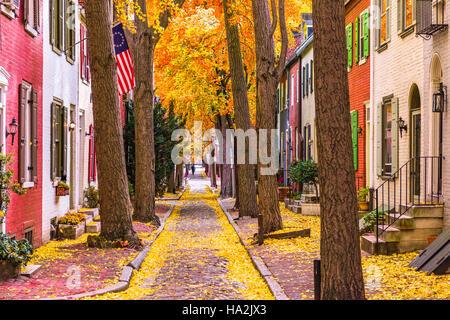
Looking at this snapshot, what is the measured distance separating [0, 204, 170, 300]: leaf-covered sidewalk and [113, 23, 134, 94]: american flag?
837 centimetres

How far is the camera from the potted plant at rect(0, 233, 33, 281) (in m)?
9.50

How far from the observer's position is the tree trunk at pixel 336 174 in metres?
7.30

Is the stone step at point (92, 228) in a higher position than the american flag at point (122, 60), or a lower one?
lower

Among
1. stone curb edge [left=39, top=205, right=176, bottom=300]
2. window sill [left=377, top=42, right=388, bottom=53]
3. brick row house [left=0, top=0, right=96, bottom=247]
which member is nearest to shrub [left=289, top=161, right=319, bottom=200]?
window sill [left=377, top=42, right=388, bottom=53]

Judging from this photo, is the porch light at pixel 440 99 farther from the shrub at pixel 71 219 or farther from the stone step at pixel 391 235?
the shrub at pixel 71 219

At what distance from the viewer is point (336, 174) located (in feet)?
24.0

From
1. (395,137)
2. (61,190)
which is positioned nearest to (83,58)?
(61,190)

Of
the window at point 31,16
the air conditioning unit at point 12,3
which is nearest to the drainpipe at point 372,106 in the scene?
the window at point 31,16

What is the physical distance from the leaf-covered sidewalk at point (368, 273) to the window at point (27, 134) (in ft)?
15.9

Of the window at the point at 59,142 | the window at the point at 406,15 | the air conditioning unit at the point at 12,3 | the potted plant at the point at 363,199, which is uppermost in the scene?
the window at the point at 406,15

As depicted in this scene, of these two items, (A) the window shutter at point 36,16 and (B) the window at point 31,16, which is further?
(A) the window shutter at point 36,16

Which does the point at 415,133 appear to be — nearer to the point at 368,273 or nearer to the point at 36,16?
the point at 368,273

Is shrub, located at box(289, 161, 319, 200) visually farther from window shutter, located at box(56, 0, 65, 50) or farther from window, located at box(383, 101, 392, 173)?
window shutter, located at box(56, 0, 65, 50)

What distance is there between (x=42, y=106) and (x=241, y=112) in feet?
30.6
